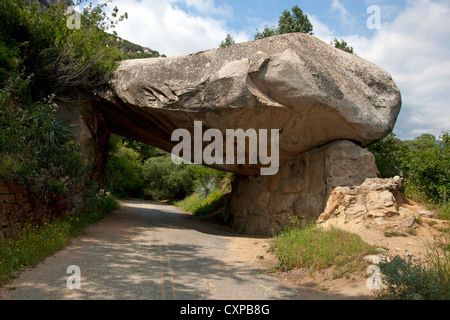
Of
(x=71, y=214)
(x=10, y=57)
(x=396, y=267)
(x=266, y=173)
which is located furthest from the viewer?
(x=266, y=173)

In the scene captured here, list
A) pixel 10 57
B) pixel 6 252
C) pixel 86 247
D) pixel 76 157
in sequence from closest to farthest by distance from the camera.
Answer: pixel 6 252
pixel 86 247
pixel 10 57
pixel 76 157

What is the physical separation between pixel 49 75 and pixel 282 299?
332 inches

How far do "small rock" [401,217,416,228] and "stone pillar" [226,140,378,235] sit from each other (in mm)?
2027

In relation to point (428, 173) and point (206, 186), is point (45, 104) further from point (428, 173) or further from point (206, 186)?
point (206, 186)

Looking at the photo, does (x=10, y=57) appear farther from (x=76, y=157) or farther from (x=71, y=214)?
(x=71, y=214)

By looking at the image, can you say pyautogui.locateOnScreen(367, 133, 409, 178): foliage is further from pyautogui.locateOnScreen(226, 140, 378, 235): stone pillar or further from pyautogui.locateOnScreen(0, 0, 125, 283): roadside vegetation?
pyautogui.locateOnScreen(0, 0, 125, 283): roadside vegetation

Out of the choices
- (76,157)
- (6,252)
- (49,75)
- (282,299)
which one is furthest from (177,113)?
(282,299)

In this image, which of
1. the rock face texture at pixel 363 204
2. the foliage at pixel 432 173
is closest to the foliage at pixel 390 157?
the foliage at pixel 432 173

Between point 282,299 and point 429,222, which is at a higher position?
point 429,222

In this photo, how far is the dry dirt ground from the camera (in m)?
4.68

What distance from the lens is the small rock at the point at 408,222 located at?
6.35m

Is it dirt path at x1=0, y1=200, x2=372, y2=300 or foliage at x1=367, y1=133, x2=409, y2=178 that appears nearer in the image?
dirt path at x1=0, y1=200, x2=372, y2=300

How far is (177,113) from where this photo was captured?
9188 mm

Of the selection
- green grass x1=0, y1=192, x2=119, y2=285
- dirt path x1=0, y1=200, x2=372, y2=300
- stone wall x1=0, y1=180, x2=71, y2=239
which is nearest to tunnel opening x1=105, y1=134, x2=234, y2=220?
stone wall x1=0, y1=180, x2=71, y2=239
